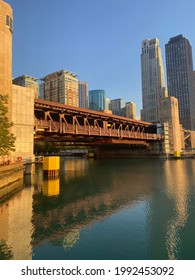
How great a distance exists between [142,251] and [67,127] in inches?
1764

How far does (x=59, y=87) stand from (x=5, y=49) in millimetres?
147415

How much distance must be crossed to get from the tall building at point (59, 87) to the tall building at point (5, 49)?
5194 inches

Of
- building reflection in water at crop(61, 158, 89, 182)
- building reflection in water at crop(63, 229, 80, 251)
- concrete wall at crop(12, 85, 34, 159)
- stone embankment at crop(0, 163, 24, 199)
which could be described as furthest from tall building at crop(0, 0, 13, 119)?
building reflection in water at crop(63, 229, 80, 251)

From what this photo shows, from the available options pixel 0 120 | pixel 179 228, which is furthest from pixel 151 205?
pixel 0 120

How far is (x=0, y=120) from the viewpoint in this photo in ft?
101

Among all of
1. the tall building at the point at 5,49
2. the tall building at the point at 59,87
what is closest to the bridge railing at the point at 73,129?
the tall building at the point at 5,49

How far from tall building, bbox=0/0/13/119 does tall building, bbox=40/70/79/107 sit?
131919 mm

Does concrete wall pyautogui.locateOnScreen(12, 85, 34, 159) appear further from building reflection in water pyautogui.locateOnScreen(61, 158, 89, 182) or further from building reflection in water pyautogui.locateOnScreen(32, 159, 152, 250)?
building reflection in water pyautogui.locateOnScreen(32, 159, 152, 250)

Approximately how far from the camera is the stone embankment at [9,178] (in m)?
27.1

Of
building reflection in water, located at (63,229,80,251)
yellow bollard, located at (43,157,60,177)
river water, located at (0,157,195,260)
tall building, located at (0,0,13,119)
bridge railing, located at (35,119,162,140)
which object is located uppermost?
tall building, located at (0,0,13,119)

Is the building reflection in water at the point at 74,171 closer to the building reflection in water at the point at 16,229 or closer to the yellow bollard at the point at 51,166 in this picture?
the yellow bollard at the point at 51,166

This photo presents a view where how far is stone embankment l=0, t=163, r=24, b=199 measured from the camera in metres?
27.1

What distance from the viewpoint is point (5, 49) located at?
40.3 m
